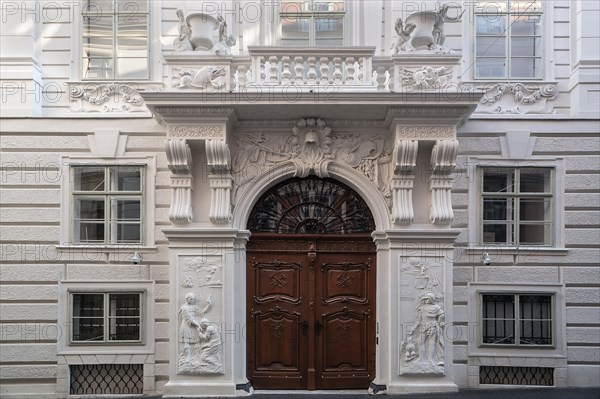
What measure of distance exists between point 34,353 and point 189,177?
4.02 meters

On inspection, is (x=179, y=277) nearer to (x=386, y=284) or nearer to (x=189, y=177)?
(x=189, y=177)

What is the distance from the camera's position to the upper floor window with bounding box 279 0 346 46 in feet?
39.2

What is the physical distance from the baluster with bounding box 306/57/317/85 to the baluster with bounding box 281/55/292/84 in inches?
11.9

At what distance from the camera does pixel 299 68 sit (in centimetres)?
1093

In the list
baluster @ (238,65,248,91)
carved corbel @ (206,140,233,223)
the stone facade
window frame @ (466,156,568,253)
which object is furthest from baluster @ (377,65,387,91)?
carved corbel @ (206,140,233,223)

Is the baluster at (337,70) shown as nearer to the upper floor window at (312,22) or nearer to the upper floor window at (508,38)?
the upper floor window at (312,22)

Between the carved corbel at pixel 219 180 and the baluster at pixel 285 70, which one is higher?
the baluster at pixel 285 70

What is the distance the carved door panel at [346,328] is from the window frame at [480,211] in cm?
185

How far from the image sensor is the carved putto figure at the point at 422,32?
35.4 feet

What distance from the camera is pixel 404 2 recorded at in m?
11.6

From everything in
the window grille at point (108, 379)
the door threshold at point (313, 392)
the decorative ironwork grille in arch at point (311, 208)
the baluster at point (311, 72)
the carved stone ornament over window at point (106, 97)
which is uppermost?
the baluster at point (311, 72)

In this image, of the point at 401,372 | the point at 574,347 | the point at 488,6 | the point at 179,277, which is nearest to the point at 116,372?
the point at 179,277

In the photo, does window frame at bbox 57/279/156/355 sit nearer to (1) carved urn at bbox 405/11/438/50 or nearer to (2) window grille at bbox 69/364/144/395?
(2) window grille at bbox 69/364/144/395

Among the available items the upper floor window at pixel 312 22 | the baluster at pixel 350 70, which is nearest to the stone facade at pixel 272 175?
the baluster at pixel 350 70
